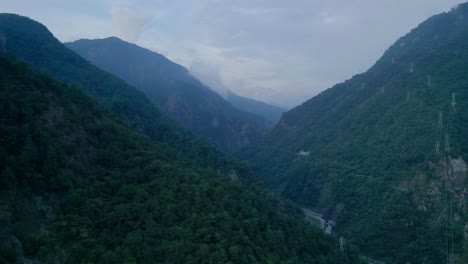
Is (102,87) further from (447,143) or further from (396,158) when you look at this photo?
(447,143)

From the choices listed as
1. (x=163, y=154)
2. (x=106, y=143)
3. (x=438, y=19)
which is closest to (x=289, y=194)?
(x=163, y=154)

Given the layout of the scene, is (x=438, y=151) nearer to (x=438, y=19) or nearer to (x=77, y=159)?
(x=77, y=159)

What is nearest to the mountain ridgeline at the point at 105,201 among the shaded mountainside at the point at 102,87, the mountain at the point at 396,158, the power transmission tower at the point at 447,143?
the mountain at the point at 396,158

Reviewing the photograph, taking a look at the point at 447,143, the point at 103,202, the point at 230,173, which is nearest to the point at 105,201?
the point at 103,202

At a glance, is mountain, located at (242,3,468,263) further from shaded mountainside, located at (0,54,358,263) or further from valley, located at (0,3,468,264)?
shaded mountainside, located at (0,54,358,263)

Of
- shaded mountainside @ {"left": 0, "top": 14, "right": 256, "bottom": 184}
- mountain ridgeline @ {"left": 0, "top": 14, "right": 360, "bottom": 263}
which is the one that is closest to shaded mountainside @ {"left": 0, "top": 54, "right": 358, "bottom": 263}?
mountain ridgeline @ {"left": 0, "top": 14, "right": 360, "bottom": 263}
